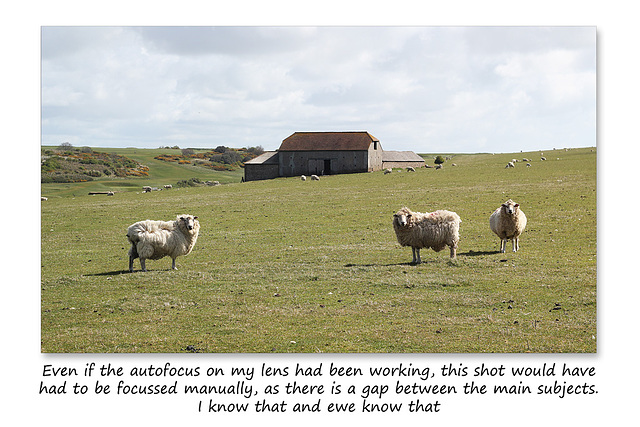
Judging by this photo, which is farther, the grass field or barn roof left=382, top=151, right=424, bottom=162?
barn roof left=382, top=151, right=424, bottom=162

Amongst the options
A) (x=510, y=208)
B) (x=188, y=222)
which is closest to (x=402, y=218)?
(x=510, y=208)

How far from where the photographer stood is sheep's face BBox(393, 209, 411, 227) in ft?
56.6

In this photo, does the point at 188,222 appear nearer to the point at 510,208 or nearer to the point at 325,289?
the point at 325,289

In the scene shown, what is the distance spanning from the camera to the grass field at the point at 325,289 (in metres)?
11.0

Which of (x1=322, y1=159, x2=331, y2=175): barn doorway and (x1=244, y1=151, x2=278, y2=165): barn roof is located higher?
(x1=244, y1=151, x2=278, y2=165): barn roof

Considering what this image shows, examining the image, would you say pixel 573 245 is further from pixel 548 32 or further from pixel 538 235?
pixel 548 32

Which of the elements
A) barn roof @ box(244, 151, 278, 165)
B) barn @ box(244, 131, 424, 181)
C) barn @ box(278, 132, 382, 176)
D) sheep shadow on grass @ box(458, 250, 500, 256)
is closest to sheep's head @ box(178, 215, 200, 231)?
sheep shadow on grass @ box(458, 250, 500, 256)

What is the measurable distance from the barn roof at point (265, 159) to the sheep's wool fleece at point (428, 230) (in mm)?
49909

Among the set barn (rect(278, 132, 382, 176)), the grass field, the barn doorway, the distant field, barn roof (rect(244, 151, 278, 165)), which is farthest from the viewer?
barn roof (rect(244, 151, 278, 165))

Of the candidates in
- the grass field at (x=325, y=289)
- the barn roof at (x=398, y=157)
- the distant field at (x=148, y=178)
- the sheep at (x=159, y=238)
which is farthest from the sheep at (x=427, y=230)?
the barn roof at (x=398, y=157)

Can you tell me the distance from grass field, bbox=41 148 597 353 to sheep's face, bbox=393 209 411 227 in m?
1.28

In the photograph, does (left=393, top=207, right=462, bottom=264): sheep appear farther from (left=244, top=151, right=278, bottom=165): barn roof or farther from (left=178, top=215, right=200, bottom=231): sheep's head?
(left=244, top=151, right=278, bottom=165): barn roof

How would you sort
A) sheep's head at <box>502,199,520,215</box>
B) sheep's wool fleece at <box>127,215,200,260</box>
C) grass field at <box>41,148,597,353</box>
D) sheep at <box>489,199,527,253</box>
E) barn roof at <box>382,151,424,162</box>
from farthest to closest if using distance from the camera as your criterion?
barn roof at <box>382,151,424,162</box> → sheep at <box>489,199,527,253</box> → sheep's head at <box>502,199,520,215</box> → sheep's wool fleece at <box>127,215,200,260</box> → grass field at <box>41,148,597,353</box>
